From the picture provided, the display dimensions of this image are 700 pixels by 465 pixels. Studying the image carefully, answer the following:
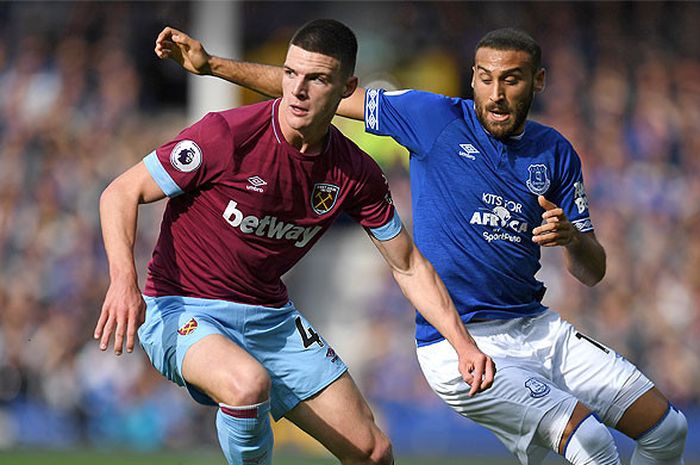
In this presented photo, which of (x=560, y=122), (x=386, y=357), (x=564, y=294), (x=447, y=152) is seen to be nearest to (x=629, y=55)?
(x=560, y=122)

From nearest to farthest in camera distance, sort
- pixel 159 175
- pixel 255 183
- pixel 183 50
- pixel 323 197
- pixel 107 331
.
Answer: pixel 107 331 < pixel 159 175 < pixel 255 183 < pixel 323 197 < pixel 183 50

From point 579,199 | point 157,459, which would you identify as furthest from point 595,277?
point 157,459

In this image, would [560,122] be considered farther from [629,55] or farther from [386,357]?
[386,357]

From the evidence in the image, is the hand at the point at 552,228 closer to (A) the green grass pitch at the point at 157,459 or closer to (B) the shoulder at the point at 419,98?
(B) the shoulder at the point at 419,98

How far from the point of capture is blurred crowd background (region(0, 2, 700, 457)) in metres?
13.8

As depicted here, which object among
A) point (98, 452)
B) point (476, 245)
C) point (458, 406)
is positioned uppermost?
point (476, 245)

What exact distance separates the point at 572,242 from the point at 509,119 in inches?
32.0

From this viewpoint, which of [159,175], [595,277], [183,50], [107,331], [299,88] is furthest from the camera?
[595,277]

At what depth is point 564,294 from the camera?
14.1m

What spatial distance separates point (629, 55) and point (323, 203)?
1046 cm

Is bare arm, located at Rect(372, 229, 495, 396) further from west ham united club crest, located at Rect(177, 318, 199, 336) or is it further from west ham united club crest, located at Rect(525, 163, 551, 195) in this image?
west ham united club crest, located at Rect(177, 318, 199, 336)

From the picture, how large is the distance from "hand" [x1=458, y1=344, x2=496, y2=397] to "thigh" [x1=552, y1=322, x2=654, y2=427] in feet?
2.47

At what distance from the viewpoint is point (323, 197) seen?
633cm

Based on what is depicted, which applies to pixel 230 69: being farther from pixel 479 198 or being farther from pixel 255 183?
pixel 479 198
